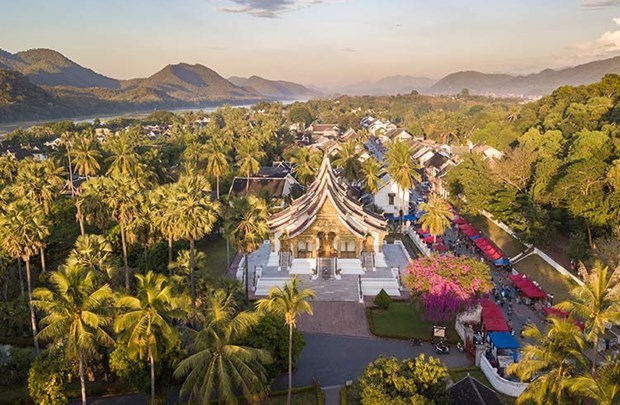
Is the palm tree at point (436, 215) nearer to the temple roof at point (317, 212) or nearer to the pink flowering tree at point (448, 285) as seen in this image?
the temple roof at point (317, 212)

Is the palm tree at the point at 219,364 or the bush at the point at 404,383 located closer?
the bush at the point at 404,383

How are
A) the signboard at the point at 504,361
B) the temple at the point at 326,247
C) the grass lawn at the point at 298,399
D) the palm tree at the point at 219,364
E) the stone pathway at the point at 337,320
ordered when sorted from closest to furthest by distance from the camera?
the palm tree at the point at 219,364, the grass lawn at the point at 298,399, the signboard at the point at 504,361, the stone pathway at the point at 337,320, the temple at the point at 326,247

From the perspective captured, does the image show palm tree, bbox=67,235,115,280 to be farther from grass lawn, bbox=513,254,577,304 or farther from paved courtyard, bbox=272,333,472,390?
grass lawn, bbox=513,254,577,304

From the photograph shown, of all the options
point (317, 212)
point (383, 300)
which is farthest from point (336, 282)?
point (317, 212)

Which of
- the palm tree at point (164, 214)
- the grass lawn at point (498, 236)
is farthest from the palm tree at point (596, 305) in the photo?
the grass lawn at point (498, 236)

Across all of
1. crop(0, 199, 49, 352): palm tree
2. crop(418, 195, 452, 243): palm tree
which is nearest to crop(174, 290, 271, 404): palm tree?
crop(0, 199, 49, 352): palm tree
